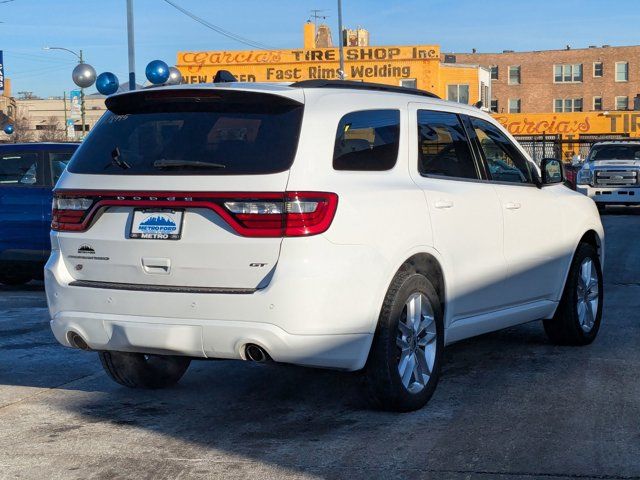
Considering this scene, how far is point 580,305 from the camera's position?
26.5ft

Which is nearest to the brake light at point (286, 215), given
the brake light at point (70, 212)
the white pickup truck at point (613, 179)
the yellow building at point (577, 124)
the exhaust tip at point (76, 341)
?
the brake light at point (70, 212)

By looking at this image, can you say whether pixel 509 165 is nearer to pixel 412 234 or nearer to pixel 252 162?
pixel 412 234

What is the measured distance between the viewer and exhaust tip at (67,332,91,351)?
5.80 meters

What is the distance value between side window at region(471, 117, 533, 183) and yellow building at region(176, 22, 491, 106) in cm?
5246

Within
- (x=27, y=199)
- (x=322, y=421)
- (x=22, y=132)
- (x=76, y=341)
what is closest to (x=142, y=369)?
(x=76, y=341)

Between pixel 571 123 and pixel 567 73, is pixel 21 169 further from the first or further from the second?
pixel 567 73

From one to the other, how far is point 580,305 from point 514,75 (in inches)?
3080

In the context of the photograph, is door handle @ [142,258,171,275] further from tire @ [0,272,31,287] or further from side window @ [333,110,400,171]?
tire @ [0,272,31,287]

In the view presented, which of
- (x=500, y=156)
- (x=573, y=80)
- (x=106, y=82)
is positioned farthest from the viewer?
(x=573, y=80)

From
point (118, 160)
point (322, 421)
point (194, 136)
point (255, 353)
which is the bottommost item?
point (322, 421)

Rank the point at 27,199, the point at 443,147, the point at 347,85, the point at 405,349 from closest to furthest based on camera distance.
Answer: the point at 405,349 → the point at 347,85 → the point at 443,147 → the point at 27,199

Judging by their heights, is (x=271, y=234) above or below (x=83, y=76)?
below

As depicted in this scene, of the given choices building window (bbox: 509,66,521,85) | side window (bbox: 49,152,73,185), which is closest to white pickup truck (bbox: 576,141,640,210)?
side window (bbox: 49,152,73,185)

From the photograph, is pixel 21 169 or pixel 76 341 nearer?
pixel 76 341
